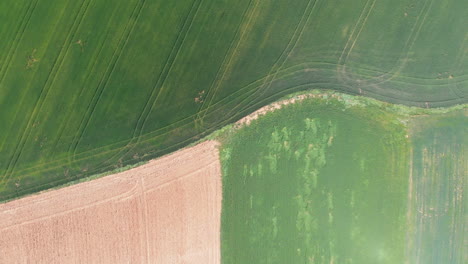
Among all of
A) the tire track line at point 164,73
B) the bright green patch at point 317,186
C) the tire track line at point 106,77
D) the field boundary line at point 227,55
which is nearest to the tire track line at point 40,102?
the tire track line at point 106,77

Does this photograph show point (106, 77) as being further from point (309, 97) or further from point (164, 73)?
point (309, 97)

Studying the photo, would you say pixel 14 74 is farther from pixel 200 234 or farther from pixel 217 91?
pixel 200 234

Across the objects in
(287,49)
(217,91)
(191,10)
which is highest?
(191,10)

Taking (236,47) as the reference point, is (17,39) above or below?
above

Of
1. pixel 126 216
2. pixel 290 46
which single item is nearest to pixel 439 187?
pixel 290 46

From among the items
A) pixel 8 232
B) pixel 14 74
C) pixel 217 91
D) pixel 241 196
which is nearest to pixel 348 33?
pixel 217 91

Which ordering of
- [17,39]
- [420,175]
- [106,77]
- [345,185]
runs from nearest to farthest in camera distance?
[17,39] → [106,77] → [345,185] → [420,175]
